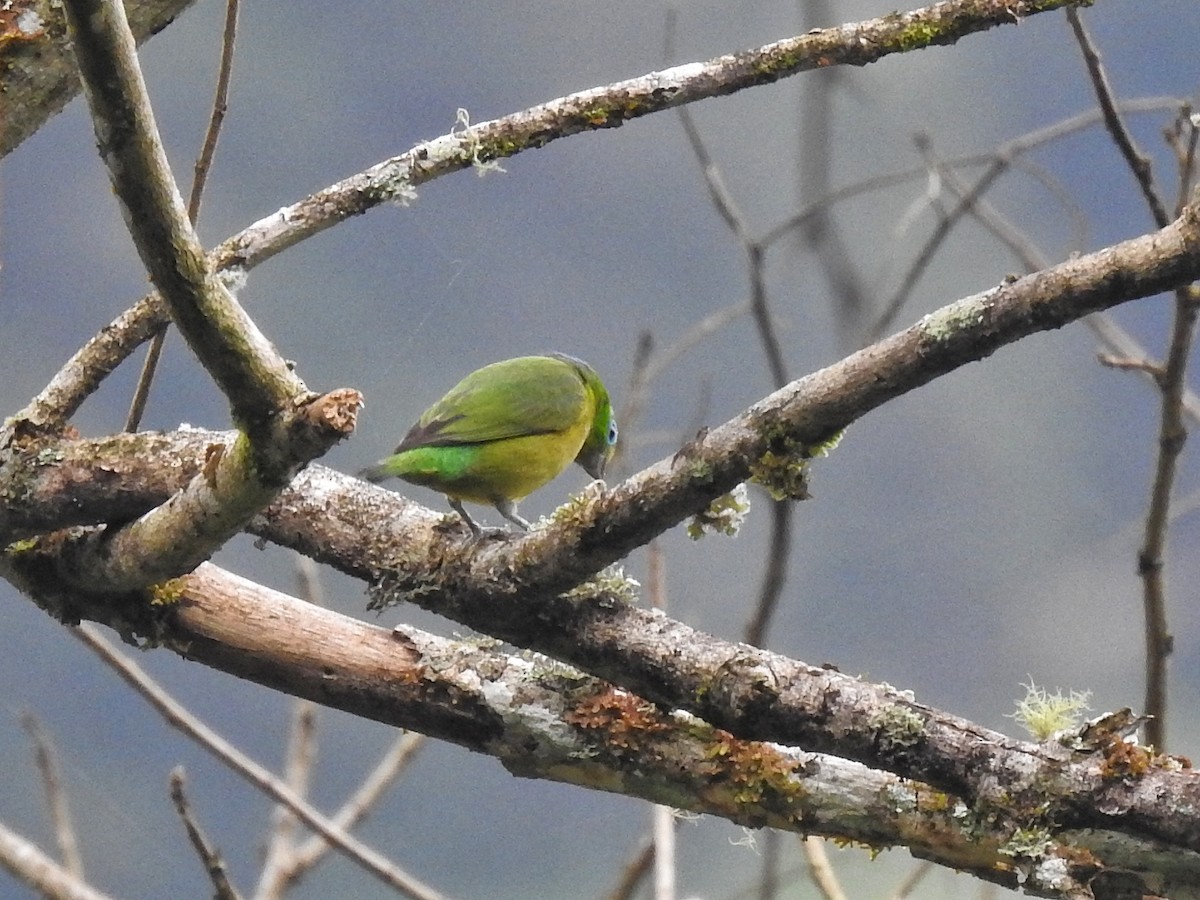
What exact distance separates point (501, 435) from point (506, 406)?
0.29 ft

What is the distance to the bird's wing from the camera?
2.74m

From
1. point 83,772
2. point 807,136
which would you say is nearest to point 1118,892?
point 807,136

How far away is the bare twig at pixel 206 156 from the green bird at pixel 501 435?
1.56ft

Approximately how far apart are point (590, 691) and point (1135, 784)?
2.53 ft

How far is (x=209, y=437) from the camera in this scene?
204 centimetres

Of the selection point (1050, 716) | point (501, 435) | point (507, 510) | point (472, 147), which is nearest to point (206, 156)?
point (472, 147)

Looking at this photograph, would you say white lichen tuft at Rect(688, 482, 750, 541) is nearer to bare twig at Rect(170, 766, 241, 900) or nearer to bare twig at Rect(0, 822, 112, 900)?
bare twig at Rect(170, 766, 241, 900)

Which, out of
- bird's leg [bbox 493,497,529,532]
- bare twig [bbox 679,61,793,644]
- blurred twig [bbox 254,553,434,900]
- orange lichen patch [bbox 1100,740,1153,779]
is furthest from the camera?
blurred twig [bbox 254,553,434,900]

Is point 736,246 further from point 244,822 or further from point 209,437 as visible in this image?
point 209,437

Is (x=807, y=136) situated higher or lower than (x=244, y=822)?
higher

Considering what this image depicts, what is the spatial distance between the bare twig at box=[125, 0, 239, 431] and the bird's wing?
2.04 feet

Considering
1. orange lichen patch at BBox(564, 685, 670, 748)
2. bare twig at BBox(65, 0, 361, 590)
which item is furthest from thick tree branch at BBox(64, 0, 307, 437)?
orange lichen patch at BBox(564, 685, 670, 748)

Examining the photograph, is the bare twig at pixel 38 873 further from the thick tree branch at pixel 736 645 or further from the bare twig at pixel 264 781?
the thick tree branch at pixel 736 645

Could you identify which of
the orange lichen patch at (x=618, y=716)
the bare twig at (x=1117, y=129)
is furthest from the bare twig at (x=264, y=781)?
the bare twig at (x=1117, y=129)
